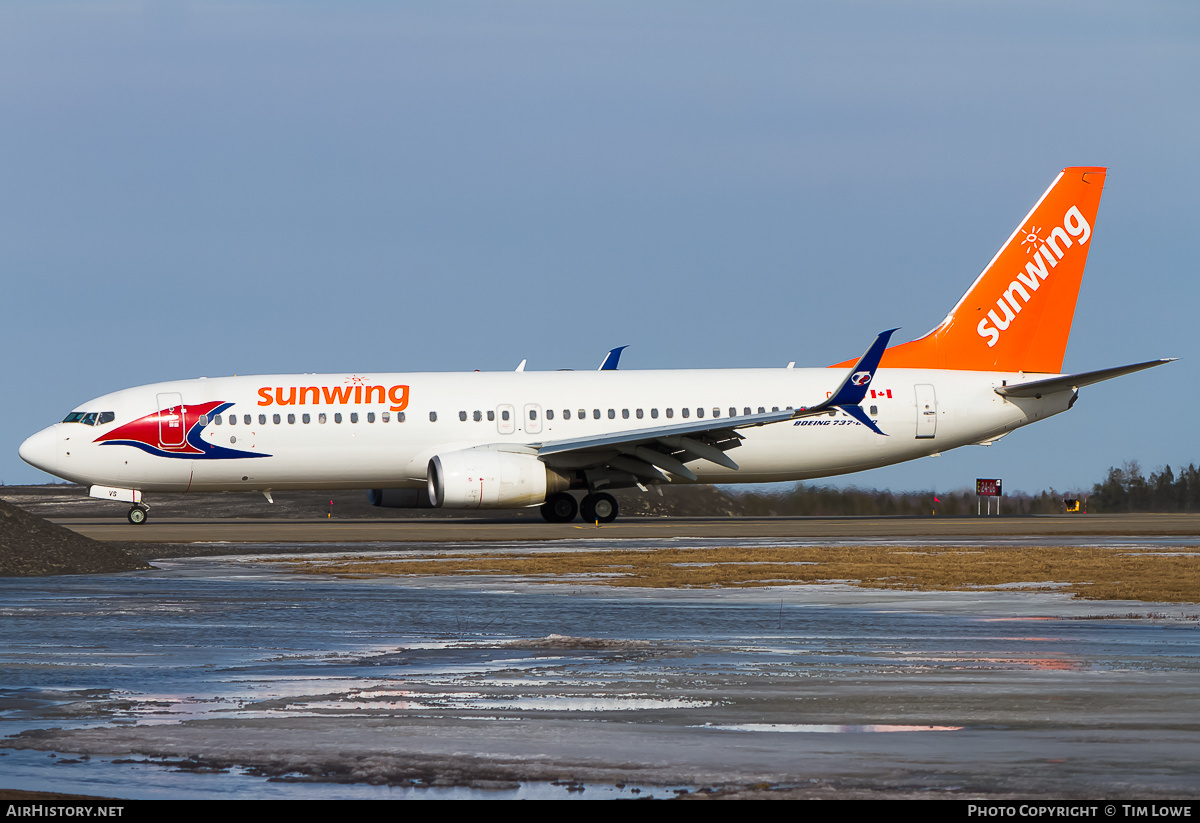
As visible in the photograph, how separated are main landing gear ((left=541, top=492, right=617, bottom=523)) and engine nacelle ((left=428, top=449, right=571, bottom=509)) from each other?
2231mm

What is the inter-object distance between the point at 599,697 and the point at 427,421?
26.7 metres

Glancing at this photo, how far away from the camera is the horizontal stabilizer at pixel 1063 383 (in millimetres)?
34969

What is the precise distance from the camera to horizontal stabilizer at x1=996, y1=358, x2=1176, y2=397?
115ft

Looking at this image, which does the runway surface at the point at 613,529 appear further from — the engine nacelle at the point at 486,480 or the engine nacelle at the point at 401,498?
the engine nacelle at the point at 486,480

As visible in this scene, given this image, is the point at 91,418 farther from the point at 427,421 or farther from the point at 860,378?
the point at 860,378

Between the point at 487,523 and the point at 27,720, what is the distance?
28.5 metres

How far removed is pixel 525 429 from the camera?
116 feet

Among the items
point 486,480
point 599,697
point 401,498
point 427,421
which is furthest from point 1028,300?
point 599,697

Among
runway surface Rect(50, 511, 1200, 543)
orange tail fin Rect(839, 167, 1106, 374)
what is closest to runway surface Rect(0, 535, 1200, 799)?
runway surface Rect(50, 511, 1200, 543)

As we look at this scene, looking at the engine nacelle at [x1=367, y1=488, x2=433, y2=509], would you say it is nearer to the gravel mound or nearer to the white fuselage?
the white fuselage

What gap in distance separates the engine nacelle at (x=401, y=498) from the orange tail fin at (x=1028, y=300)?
12.7m

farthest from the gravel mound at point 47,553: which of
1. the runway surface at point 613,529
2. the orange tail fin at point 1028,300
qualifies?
the orange tail fin at point 1028,300
